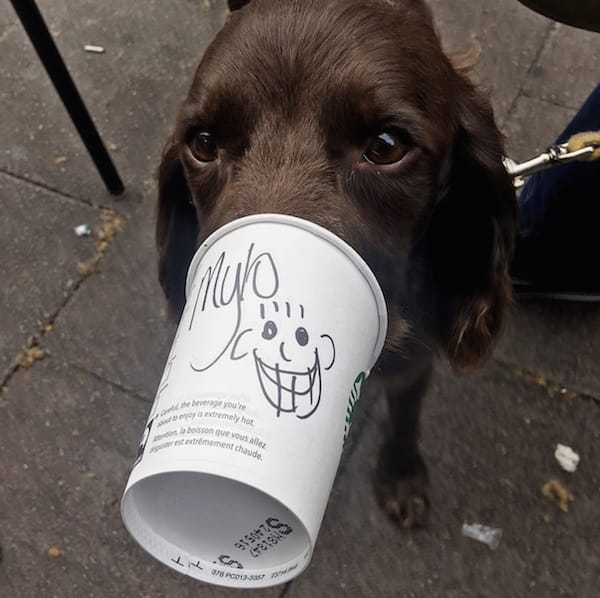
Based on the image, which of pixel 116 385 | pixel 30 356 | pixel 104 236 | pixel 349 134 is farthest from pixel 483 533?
pixel 104 236

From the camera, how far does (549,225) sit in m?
2.51

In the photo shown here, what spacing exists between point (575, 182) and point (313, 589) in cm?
153

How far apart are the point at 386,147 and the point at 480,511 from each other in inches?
55.3

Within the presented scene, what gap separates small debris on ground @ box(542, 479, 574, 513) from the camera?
235 centimetres

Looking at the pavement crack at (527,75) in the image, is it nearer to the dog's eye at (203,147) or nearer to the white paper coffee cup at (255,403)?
the dog's eye at (203,147)

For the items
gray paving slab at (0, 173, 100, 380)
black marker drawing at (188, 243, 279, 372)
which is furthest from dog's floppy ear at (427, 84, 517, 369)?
gray paving slab at (0, 173, 100, 380)

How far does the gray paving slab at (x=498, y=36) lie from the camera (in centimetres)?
333

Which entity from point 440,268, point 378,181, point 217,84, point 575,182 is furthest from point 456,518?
point 217,84

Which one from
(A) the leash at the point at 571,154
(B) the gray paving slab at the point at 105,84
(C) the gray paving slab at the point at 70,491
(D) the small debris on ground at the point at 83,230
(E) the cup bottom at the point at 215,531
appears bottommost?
(C) the gray paving slab at the point at 70,491

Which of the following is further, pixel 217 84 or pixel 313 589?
pixel 313 589

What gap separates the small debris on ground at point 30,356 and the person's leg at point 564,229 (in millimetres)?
1821

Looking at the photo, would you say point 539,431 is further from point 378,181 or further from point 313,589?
point 378,181

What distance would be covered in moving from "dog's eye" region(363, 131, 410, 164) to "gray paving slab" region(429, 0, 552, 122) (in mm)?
1977

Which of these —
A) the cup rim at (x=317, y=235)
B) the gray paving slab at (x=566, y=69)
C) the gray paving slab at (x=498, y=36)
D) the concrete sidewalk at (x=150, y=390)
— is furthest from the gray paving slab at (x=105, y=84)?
the cup rim at (x=317, y=235)
